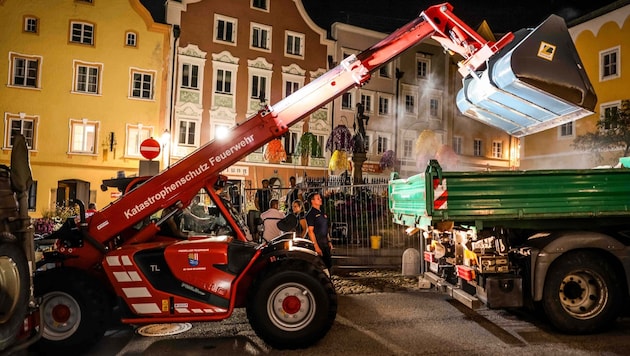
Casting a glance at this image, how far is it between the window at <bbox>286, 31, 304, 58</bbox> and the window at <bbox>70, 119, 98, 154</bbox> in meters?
12.2

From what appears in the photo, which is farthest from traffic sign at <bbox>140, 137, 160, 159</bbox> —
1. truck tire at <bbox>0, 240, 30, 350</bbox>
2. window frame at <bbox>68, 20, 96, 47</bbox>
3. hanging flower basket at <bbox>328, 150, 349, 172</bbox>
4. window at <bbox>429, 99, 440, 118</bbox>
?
window at <bbox>429, 99, 440, 118</bbox>

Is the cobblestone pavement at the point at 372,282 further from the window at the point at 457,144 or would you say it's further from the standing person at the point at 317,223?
the window at the point at 457,144

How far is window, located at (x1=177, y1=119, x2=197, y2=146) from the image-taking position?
992 inches

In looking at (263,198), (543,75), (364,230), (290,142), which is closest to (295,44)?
(290,142)

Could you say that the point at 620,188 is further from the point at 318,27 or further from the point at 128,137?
the point at 318,27

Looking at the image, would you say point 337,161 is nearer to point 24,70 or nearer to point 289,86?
point 289,86

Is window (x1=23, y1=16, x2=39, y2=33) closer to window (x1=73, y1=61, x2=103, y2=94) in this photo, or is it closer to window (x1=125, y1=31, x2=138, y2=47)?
window (x1=73, y1=61, x2=103, y2=94)

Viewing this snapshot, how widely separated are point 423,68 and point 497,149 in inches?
360

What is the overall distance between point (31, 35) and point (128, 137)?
6556 millimetres

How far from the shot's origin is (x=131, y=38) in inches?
961

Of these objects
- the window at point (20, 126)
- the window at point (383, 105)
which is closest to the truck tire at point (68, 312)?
the window at point (20, 126)

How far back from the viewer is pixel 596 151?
23.0 meters

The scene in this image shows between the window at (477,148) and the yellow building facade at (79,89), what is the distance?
76.4 ft

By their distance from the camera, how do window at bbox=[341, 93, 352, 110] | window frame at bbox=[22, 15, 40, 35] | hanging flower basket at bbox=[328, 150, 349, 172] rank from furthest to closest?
window at bbox=[341, 93, 352, 110] < window frame at bbox=[22, 15, 40, 35] < hanging flower basket at bbox=[328, 150, 349, 172]
